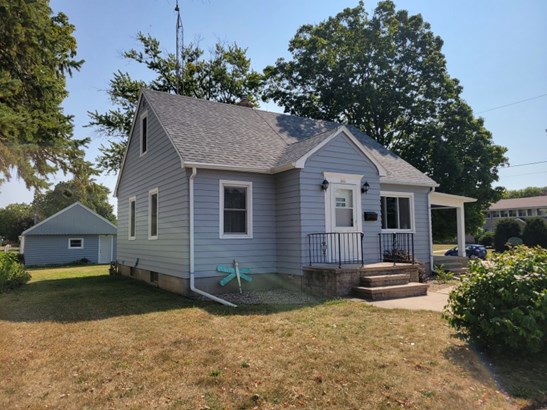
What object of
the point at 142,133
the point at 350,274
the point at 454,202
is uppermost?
the point at 142,133

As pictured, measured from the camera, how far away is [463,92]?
22.2 metres

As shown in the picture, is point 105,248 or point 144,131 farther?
point 105,248

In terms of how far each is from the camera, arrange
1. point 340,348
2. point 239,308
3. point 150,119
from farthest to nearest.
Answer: point 150,119 → point 239,308 → point 340,348

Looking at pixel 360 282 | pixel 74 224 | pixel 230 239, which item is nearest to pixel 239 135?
pixel 230 239

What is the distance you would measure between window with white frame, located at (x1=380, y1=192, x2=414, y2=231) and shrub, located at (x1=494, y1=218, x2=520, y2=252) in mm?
21380

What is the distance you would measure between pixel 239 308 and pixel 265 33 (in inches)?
288

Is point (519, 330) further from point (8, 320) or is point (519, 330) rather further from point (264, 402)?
point (8, 320)

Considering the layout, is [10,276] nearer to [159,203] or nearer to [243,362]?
[159,203]

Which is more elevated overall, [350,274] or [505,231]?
[505,231]

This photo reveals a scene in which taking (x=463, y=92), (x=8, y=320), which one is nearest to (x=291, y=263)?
(x=8, y=320)

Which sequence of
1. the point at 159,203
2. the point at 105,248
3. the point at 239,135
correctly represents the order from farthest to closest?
the point at 105,248
the point at 239,135
the point at 159,203

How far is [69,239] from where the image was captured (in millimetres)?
30547

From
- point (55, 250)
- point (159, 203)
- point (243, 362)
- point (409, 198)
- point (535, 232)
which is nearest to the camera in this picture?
point (243, 362)

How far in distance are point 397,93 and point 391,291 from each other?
16.5 metres
